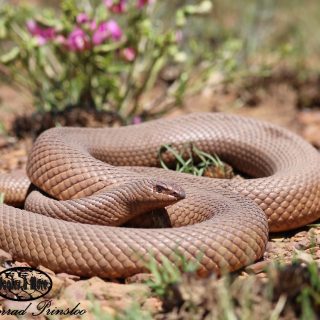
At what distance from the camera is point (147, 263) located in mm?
4152

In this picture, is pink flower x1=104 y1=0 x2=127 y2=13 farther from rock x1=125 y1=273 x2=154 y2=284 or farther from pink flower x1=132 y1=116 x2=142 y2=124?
rock x1=125 y1=273 x2=154 y2=284

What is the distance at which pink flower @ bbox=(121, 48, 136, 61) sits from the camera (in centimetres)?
755

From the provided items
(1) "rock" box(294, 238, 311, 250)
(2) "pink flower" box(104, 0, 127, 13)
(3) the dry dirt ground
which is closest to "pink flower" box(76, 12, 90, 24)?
(2) "pink flower" box(104, 0, 127, 13)

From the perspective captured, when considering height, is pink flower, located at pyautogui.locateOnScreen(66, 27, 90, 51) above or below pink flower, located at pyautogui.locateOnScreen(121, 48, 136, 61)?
above

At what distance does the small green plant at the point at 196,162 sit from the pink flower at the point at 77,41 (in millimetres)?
1511

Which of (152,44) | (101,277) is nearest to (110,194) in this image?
(101,277)

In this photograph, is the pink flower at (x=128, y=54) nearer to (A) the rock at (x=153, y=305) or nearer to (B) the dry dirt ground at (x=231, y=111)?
(B) the dry dirt ground at (x=231, y=111)

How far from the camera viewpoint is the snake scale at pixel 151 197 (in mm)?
4289

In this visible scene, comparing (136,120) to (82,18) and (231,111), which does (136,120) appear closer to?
(82,18)

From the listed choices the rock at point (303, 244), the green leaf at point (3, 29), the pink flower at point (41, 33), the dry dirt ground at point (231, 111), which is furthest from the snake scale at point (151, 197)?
the green leaf at point (3, 29)

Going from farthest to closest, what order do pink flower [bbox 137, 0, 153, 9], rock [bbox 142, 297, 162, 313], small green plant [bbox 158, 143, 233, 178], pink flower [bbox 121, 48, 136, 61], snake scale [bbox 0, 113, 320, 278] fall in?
pink flower [bbox 121, 48, 136, 61]
pink flower [bbox 137, 0, 153, 9]
small green plant [bbox 158, 143, 233, 178]
snake scale [bbox 0, 113, 320, 278]
rock [bbox 142, 297, 162, 313]

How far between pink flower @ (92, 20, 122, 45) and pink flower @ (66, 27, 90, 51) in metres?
0.10

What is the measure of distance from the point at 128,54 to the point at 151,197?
119 inches

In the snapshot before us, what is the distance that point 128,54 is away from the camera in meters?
7.55
